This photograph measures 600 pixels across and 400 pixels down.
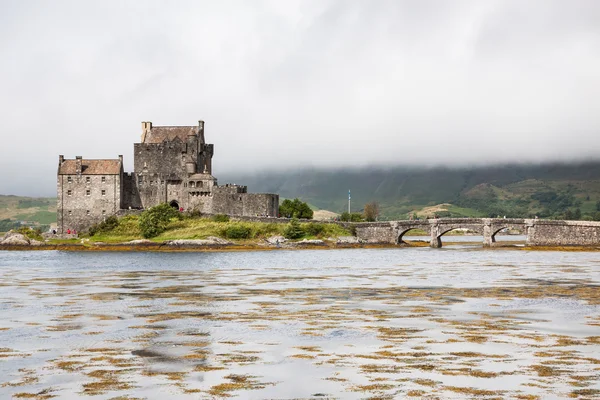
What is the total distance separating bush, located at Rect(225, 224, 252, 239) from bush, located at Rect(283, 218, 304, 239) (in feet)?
17.7

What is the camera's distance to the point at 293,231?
117 metres

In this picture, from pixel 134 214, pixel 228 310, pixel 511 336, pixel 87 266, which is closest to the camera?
pixel 511 336

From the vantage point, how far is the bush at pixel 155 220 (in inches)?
4690

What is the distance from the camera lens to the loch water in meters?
20.3

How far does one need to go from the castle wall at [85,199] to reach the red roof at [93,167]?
2.09 feet

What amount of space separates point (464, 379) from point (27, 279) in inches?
1774

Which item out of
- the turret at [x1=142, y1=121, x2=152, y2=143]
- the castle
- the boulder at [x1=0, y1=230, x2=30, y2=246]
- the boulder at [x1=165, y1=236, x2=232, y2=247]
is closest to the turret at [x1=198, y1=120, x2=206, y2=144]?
the castle

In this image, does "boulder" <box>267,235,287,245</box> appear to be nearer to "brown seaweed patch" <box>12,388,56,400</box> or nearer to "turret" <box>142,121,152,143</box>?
"turret" <box>142,121,152,143</box>

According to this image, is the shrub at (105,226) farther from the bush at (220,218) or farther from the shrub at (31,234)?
the bush at (220,218)

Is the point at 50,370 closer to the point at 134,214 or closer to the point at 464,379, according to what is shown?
the point at 464,379

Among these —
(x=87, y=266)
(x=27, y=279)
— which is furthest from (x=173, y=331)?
(x=87, y=266)

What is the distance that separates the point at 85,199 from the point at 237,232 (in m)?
27.6

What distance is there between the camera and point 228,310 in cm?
3659

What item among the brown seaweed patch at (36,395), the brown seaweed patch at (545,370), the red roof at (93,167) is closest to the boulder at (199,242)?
the red roof at (93,167)
